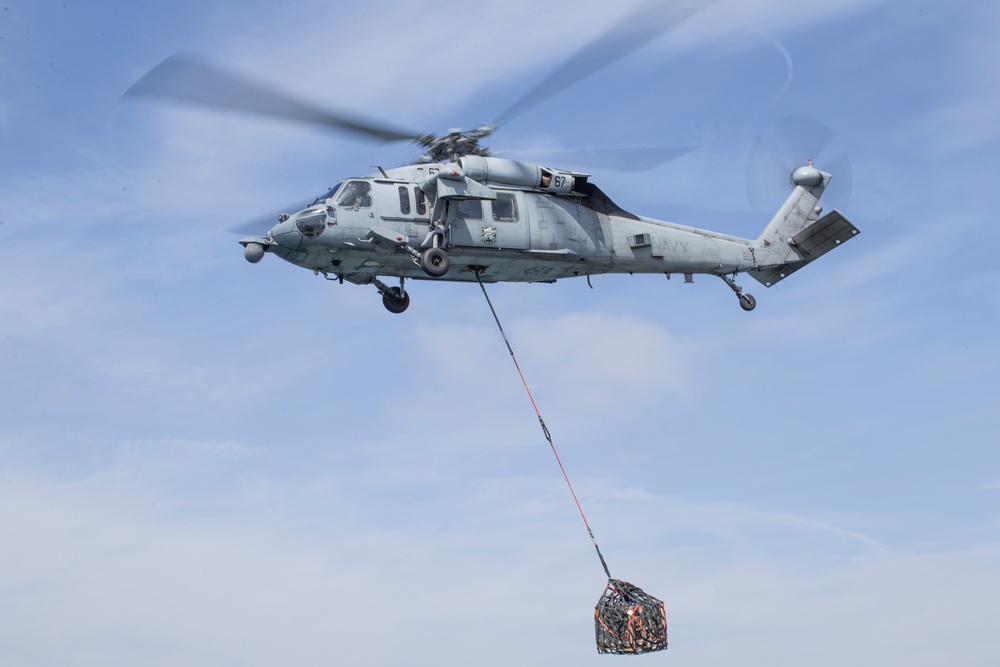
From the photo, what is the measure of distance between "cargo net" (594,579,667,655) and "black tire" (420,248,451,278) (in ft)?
24.7

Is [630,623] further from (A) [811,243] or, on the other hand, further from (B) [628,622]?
(A) [811,243]

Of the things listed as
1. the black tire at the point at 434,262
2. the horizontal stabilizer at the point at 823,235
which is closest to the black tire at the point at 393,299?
the black tire at the point at 434,262

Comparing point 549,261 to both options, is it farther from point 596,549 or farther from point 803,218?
point 803,218

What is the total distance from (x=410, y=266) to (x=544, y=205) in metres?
3.42

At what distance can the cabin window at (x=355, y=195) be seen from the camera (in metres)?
26.0

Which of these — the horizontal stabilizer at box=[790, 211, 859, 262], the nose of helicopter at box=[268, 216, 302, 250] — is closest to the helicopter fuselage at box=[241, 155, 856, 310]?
the nose of helicopter at box=[268, 216, 302, 250]

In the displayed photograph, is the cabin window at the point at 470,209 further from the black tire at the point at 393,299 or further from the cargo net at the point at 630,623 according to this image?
the cargo net at the point at 630,623

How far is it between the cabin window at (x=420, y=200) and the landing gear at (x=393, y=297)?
1935 millimetres

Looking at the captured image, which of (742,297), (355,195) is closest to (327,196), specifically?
(355,195)

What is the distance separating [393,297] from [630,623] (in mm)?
9292

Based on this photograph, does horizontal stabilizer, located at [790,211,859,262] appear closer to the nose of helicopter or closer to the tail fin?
the tail fin

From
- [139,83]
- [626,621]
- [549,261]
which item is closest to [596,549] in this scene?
[626,621]

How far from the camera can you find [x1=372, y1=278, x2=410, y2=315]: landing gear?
2786 cm

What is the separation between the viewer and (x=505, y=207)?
89.4ft
